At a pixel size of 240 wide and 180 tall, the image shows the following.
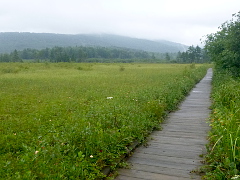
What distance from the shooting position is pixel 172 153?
A: 4586 millimetres

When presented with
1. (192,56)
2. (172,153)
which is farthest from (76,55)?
(172,153)

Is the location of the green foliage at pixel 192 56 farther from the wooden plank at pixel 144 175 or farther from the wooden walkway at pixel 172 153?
the wooden plank at pixel 144 175

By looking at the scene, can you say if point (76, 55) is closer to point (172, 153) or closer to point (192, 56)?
point (192, 56)

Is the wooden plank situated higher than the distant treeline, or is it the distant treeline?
the distant treeline

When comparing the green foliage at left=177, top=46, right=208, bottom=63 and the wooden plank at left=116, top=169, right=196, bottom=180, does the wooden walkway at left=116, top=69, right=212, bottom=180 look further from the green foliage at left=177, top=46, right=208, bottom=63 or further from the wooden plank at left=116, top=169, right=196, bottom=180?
the green foliage at left=177, top=46, right=208, bottom=63

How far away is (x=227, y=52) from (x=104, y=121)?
384 inches

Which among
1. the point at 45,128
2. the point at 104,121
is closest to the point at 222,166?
the point at 104,121

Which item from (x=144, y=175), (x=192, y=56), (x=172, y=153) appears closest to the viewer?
(x=144, y=175)

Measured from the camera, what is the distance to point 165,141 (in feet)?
17.4

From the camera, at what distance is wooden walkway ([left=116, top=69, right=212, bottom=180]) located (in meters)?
3.77

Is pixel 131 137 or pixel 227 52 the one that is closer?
pixel 131 137

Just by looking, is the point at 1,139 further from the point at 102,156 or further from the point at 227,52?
the point at 227,52

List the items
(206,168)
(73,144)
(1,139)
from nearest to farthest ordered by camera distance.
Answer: (206,168) < (73,144) < (1,139)

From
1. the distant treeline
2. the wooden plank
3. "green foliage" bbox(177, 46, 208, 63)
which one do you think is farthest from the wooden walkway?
"green foliage" bbox(177, 46, 208, 63)
